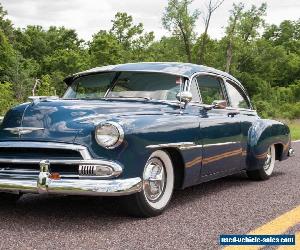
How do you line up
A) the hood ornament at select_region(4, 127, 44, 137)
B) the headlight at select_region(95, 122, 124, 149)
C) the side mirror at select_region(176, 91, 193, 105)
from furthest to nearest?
the side mirror at select_region(176, 91, 193, 105)
the hood ornament at select_region(4, 127, 44, 137)
the headlight at select_region(95, 122, 124, 149)

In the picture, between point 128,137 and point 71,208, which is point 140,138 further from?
point 71,208

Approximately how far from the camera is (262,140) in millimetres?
6680

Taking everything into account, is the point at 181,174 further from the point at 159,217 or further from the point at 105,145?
the point at 105,145

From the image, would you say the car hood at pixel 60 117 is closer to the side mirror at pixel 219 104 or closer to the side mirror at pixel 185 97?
the side mirror at pixel 185 97

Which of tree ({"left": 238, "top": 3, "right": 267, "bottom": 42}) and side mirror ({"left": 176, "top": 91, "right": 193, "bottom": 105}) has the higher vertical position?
tree ({"left": 238, "top": 3, "right": 267, "bottom": 42})

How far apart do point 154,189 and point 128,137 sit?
0.64 m

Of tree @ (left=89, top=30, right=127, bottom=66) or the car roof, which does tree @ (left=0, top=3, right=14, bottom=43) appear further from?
the car roof

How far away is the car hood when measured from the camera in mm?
4238

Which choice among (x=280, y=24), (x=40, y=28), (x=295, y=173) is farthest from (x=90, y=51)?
(x=295, y=173)

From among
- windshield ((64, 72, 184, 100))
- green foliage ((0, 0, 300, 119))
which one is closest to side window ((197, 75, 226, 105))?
windshield ((64, 72, 184, 100))

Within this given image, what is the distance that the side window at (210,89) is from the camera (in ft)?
19.2

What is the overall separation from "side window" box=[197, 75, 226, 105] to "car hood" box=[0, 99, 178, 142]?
46.5 inches

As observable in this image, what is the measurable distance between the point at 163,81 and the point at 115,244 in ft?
7.43

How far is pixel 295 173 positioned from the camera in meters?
7.48
